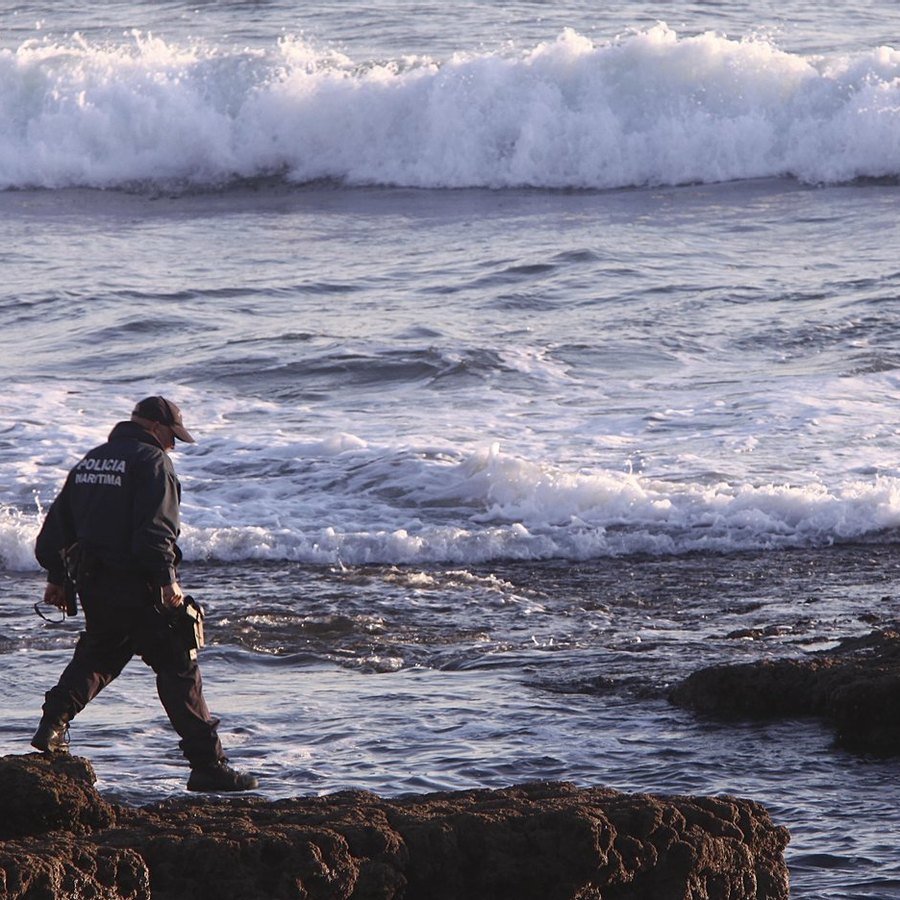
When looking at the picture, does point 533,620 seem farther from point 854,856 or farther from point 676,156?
point 676,156

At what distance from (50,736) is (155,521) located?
0.84 metres

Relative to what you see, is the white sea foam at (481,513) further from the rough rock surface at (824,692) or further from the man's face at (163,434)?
the man's face at (163,434)

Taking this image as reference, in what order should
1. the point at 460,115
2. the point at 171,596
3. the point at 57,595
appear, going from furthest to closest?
the point at 460,115 < the point at 57,595 < the point at 171,596

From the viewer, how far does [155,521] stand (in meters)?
5.92

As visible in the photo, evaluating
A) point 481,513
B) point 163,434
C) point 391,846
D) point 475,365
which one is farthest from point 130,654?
point 475,365

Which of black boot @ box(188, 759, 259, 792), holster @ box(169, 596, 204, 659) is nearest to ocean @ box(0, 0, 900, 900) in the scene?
black boot @ box(188, 759, 259, 792)

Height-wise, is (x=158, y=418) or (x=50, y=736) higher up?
(x=158, y=418)

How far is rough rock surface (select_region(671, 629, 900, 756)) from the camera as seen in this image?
6051mm

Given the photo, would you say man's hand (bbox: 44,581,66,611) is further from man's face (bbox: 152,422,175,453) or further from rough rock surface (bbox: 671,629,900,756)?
rough rock surface (bbox: 671,629,900,756)

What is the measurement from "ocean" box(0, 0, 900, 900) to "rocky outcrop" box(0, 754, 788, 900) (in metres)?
Result: 0.67

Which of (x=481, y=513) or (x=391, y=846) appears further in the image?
(x=481, y=513)

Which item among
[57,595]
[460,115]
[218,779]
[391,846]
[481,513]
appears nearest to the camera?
[391,846]

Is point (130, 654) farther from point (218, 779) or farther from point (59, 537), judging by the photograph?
point (218, 779)

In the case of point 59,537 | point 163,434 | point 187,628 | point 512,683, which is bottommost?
point 512,683
